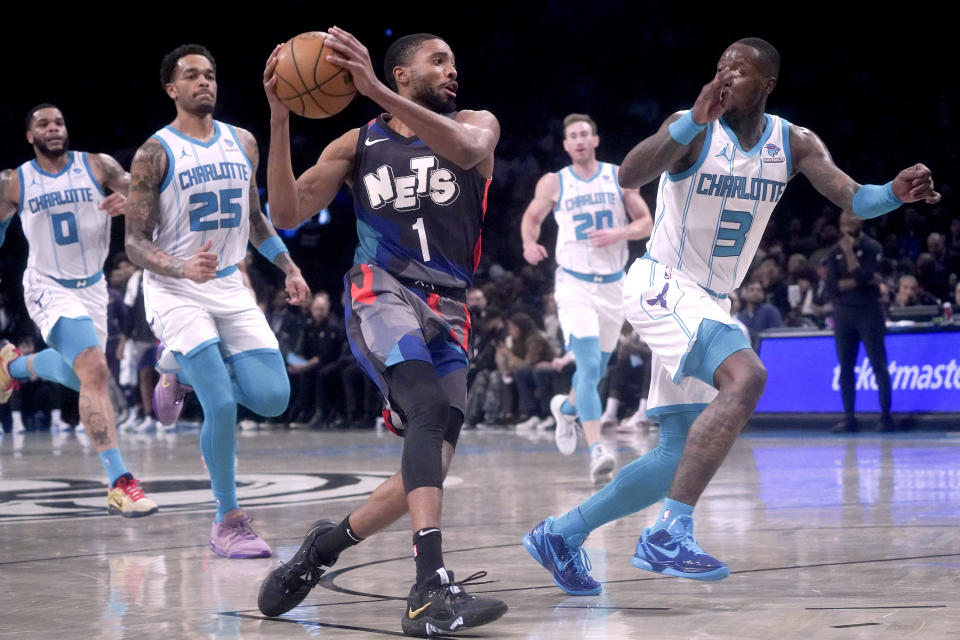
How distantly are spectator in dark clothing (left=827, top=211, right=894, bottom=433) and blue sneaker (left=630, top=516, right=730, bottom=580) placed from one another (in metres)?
8.20

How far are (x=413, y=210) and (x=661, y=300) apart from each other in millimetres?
992

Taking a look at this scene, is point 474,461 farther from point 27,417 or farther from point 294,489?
point 27,417

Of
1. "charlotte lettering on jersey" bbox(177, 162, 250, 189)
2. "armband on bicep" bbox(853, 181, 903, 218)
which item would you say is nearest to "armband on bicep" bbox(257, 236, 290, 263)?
"charlotte lettering on jersey" bbox(177, 162, 250, 189)

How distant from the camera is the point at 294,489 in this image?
784 cm

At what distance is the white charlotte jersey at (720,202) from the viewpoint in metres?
4.41

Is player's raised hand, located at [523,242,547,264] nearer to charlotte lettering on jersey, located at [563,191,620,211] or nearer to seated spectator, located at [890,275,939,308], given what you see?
charlotte lettering on jersey, located at [563,191,620,211]

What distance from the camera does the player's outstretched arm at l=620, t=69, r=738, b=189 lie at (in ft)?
13.0

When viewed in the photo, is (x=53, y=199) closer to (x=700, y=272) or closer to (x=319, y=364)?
(x=700, y=272)

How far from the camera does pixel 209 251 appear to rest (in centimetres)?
542

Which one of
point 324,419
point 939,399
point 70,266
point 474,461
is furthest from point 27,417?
point 939,399

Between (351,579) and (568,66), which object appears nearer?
(351,579)

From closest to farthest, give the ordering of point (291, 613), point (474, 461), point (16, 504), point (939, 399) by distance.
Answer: point (291, 613), point (16, 504), point (474, 461), point (939, 399)

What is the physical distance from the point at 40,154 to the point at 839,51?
46.9 ft

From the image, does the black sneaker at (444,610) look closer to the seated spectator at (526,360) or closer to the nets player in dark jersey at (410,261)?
the nets player in dark jersey at (410,261)
